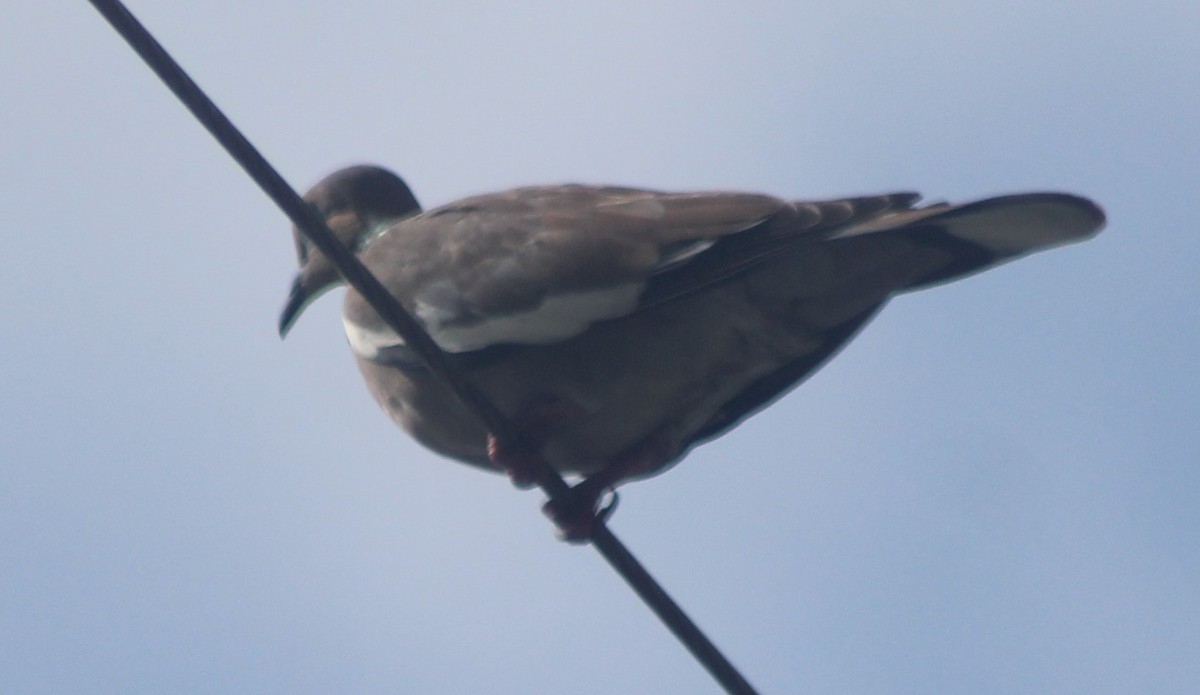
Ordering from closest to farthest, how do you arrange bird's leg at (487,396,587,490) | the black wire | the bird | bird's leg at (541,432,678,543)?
the black wire
the bird
bird's leg at (487,396,587,490)
bird's leg at (541,432,678,543)

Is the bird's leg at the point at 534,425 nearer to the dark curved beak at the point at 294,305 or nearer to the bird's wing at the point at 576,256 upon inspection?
the bird's wing at the point at 576,256

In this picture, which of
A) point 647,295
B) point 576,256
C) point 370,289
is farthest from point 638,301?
point 370,289

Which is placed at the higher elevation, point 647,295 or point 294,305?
point 647,295

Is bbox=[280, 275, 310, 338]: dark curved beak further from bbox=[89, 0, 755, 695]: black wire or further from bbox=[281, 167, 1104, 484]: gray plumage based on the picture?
bbox=[89, 0, 755, 695]: black wire

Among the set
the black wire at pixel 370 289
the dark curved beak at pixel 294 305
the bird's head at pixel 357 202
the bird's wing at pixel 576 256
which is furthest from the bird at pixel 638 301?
the bird's head at pixel 357 202

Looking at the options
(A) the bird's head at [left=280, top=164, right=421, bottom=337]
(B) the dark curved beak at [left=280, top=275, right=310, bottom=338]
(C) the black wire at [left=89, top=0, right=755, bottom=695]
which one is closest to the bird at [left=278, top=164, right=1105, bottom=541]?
(C) the black wire at [left=89, top=0, right=755, bottom=695]

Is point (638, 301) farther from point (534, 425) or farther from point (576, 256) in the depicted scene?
point (534, 425)

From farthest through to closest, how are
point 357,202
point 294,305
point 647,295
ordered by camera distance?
1. point 357,202
2. point 294,305
3. point 647,295
